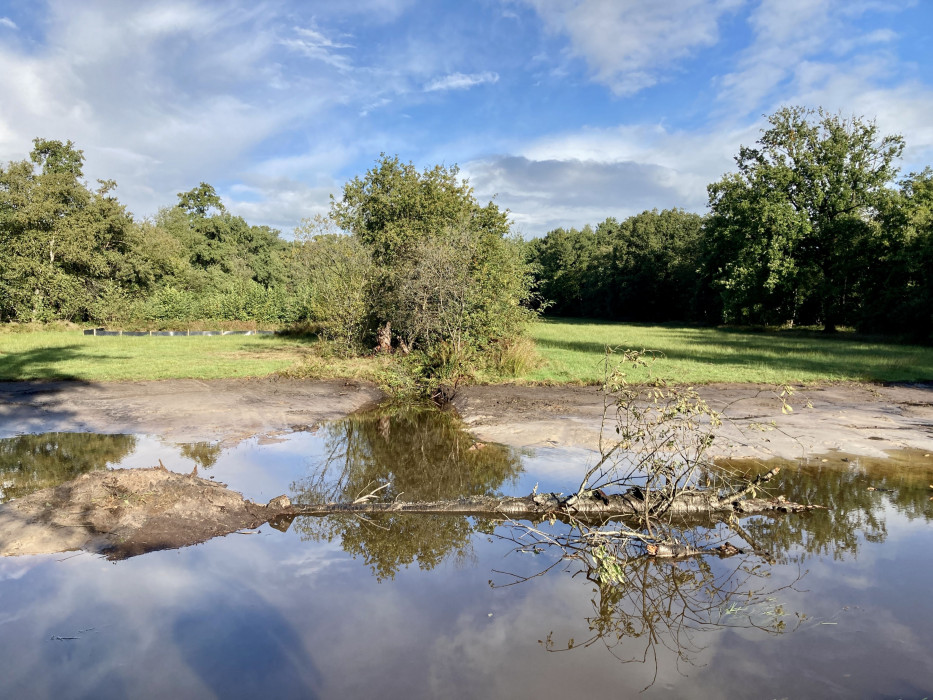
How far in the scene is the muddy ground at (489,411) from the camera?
34.4 ft

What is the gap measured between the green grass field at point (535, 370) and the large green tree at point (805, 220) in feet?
33.0

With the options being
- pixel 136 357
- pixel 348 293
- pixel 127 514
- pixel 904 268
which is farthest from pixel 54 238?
pixel 904 268

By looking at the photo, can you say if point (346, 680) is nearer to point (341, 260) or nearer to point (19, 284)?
point (341, 260)

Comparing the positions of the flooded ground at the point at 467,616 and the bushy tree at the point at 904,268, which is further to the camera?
the bushy tree at the point at 904,268

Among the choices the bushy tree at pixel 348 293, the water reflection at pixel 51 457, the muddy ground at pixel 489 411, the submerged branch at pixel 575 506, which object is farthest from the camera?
the bushy tree at pixel 348 293

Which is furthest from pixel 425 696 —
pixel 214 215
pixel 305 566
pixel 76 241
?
pixel 214 215

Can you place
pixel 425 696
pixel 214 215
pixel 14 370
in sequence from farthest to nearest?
pixel 214 215, pixel 14 370, pixel 425 696

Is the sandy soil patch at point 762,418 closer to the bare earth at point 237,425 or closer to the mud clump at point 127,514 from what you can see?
the bare earth at point 237,425

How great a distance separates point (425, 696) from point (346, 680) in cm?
57

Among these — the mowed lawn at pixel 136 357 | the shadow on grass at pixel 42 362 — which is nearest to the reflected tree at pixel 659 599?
the mowed lawn at pixel 136 357

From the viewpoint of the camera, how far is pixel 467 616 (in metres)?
5.01

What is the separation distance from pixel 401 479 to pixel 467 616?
3.73 meters

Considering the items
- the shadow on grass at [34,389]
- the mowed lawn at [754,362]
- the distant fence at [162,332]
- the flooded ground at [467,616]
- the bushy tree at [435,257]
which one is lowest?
the flooded ground at [467,616]

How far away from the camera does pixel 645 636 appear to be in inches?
188
